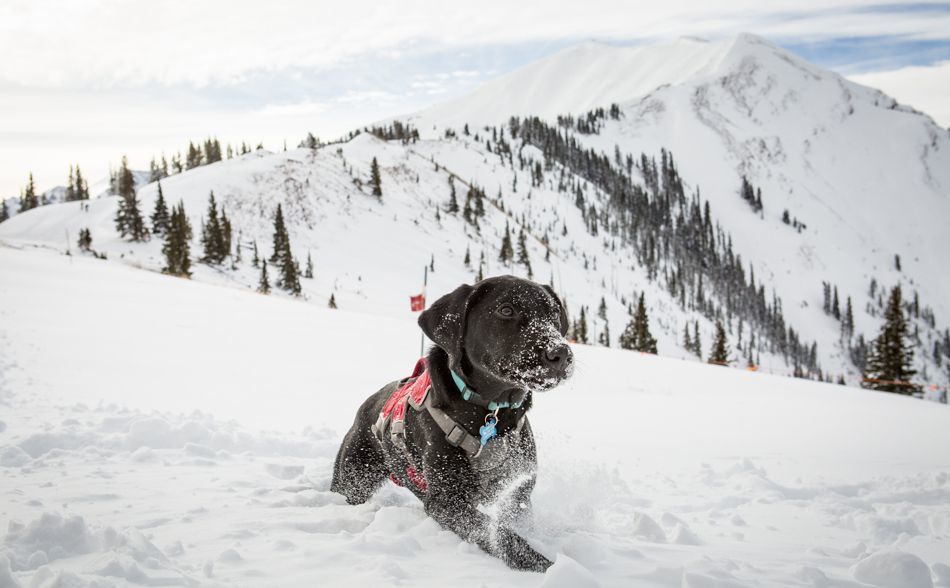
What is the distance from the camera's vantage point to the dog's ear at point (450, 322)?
3533 millimetres

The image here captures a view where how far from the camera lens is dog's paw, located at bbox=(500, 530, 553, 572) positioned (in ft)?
9.26

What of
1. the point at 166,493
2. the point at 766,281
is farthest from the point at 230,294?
the point at 766,281

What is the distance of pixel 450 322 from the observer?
3568 mm

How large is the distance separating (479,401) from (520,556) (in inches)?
39.1

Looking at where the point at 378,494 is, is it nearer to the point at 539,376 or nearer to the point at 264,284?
the point at 539,376

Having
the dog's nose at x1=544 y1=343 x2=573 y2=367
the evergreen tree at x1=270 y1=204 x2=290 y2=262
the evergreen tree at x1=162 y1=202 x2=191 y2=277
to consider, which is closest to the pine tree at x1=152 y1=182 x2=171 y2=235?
the evergreen tree at x1=162 y1=202 x2=191 y2=277

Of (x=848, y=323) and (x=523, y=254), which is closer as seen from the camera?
(x=523, y=254)

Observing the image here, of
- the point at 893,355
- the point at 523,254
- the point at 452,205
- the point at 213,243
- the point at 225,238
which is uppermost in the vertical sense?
the point at 452,205

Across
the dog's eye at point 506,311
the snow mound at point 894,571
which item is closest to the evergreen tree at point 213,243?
the dog's eye at point 506,311

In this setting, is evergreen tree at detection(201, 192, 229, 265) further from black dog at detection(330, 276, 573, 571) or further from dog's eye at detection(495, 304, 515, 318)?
dog's eye at detection(495, 304, 515, 318)

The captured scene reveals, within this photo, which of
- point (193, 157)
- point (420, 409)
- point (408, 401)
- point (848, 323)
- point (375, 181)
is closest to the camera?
point (420, 409)

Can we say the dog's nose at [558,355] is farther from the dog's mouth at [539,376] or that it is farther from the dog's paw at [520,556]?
the dog's paw at [520,556]

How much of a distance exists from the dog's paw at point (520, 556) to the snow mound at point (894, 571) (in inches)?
66.2

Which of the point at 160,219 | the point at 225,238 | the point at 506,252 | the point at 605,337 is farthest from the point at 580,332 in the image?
the point at 160,219
